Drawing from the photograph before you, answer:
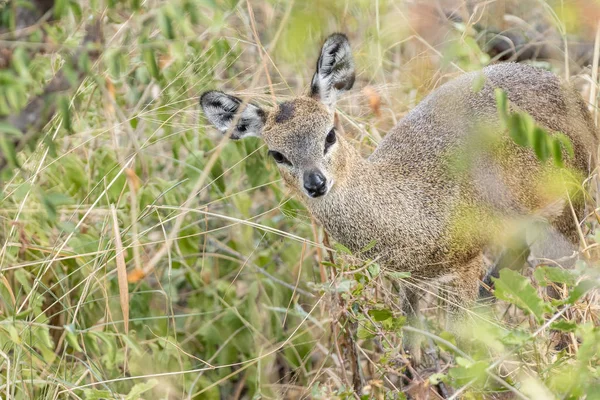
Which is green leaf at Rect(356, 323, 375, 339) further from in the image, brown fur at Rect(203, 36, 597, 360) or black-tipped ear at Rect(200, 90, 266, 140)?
black-tipped ear at Rect(200, 90, 266, 140)

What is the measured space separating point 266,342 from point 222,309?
0.36 m

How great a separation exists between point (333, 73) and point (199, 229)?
125cm

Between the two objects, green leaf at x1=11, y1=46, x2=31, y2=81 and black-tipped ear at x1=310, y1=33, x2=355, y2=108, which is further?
black-tipped ear at x1=310, y1=33, x2=355, y2=108

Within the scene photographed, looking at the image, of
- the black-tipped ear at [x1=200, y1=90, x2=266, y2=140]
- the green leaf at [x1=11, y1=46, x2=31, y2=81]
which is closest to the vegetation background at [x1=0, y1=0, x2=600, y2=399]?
the green leaf at [x1=11, y1=46, x2=31, y2=81]

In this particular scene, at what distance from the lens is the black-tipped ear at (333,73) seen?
3.71 meters

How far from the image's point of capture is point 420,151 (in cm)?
389

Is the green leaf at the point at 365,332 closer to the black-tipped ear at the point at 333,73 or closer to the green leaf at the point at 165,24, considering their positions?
the black-tipped ear at the point at 333,73

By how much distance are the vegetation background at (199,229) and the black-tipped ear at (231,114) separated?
0.49 feet

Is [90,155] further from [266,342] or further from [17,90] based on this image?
[17,90]

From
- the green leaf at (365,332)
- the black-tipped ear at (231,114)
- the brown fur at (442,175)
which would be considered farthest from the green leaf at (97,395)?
the black-tipped ear at (231,114)

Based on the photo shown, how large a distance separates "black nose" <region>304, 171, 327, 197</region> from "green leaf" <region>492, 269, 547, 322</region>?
121 cm

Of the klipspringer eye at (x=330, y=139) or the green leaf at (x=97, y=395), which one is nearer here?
the green leaf at (x=97, y=395)

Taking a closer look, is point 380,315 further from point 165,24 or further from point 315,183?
point 165,24

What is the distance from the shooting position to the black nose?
3.45m
